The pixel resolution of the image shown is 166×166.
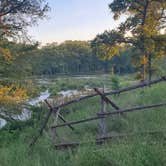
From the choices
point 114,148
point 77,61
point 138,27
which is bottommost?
point 77,61

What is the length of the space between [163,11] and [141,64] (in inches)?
175

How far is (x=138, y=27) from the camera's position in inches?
866

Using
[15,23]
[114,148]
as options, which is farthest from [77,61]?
[114,148]

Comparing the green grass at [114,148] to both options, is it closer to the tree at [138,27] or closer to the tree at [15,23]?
the tree at [15,23]

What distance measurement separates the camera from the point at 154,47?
71.2ft

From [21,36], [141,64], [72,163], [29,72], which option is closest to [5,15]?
[21,36]

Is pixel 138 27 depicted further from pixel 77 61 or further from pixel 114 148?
pixel 77 61

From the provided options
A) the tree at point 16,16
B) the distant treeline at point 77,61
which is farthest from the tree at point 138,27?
the distant treeline at point 77,61

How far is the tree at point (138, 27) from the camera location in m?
21.8

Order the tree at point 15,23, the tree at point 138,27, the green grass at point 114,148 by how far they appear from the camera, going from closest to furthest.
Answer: the green grass at point 114,148, the tree at point 15,23, the tree at point 138,27

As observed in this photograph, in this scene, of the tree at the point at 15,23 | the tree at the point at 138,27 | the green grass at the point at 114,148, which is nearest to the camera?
the green grass at the point at 114,148

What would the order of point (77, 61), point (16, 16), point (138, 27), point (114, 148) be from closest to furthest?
point (114, 148), point (16, 16), point (138, 27), point (77, 61)

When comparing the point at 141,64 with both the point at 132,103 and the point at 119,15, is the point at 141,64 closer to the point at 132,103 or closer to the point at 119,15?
the point at 119,15

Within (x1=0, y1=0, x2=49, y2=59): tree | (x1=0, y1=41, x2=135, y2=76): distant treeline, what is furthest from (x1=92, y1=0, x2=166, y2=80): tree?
(x1=0, y1=41, x2=135, y2=76): distant treeline
